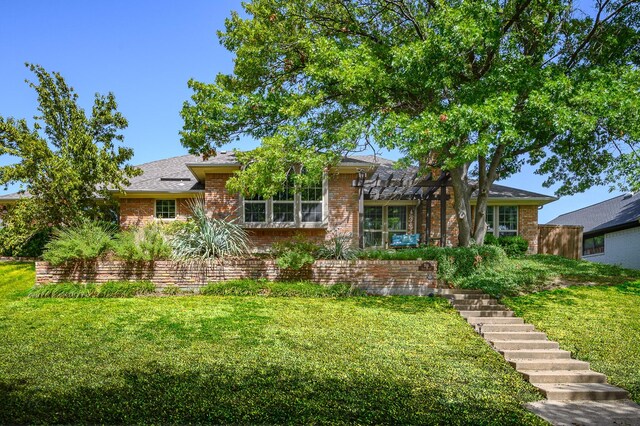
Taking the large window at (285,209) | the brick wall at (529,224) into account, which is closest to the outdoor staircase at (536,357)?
the large window at (285,209)

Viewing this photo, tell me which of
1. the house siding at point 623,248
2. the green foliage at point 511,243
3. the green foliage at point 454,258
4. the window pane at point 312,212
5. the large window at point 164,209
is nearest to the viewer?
the green foliage at point 454,258

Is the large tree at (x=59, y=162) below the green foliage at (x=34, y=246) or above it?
above

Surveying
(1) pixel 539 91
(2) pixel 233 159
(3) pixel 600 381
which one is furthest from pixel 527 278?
(2) pixel 233 159

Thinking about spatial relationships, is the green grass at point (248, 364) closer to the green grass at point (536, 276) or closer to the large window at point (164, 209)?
the green grass at point (536, 276)

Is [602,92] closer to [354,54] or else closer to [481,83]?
[481,83]

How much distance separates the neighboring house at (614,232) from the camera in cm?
2403

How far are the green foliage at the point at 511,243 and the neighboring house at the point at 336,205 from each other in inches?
47.8

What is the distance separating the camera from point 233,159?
63.6ft

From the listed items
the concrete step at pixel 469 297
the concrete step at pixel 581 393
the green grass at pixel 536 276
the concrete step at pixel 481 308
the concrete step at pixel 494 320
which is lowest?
the concrete step at pixel 581 393

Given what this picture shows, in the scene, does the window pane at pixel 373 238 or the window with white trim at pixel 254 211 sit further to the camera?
the window pane at pixel 373 238

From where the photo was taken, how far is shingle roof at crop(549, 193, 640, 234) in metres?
24.5

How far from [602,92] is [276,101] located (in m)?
9.28

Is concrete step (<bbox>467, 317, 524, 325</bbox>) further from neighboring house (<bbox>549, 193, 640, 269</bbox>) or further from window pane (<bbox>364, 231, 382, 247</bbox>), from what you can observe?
neighboring house (<bbox>549, 193, 640, 269</bbox>)

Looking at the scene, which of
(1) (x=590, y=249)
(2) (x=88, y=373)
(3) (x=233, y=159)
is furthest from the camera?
(1) (x=590, y=249)
